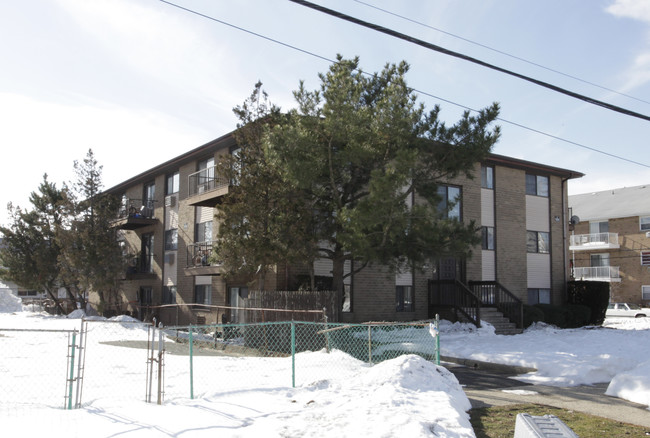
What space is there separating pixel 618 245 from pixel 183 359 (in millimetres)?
40596

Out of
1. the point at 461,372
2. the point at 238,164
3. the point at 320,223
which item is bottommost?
the point at 461,372

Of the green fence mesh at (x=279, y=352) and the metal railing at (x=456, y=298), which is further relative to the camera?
the metal railing at (x=456, y=298)

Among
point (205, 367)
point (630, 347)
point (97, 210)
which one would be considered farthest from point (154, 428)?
point (97, 210)

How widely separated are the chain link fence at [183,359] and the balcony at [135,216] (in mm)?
8315

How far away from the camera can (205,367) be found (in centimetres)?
1312

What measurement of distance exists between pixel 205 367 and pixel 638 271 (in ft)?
135

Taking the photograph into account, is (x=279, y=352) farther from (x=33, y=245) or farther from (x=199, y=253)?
(x=33, y=245)

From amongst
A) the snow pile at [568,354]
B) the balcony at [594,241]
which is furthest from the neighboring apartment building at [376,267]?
the balcony at [594,241]

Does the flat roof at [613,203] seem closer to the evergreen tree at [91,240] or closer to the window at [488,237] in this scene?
the window at [488,237]

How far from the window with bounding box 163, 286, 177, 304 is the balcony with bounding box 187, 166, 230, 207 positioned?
17.3ft

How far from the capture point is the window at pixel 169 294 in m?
27.6

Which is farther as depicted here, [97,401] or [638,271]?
[638,271]

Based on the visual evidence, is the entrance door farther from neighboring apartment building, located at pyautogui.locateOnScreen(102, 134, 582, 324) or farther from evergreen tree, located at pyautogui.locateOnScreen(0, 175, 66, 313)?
evergreen tree, located at pyautogui.locateOnScreen(0, 175, 66, 313)

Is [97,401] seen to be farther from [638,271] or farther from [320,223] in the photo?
[638,271]
